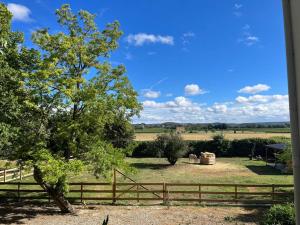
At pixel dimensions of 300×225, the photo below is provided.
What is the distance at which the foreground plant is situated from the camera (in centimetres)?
1495

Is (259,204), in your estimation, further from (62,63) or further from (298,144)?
(298,144)

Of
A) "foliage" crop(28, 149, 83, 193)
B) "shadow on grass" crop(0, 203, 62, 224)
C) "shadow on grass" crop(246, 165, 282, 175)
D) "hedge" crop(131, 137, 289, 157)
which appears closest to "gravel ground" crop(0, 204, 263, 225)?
"shadow on grass" crop(0, 203, 62, 224)

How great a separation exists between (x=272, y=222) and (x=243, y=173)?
807 inches

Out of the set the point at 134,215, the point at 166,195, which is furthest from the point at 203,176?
the point at 134,215

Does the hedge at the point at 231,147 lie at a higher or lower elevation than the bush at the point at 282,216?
higher

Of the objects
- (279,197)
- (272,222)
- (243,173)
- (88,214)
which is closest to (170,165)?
(243,173)

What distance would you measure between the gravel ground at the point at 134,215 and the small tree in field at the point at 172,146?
1811 cm

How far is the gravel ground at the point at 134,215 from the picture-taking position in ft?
50.0

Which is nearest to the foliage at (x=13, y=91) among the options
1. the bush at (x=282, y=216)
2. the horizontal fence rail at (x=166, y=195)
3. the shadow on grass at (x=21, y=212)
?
the shadow on grass at (x=21, y=212)

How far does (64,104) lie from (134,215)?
6204mm

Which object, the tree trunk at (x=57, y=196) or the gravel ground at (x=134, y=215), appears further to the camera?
the tree trunk at (x=57, y=196)

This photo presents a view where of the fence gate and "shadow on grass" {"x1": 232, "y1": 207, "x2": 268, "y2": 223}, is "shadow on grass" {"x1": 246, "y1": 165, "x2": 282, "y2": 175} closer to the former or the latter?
"shadow on grass" {"x1": 232, "y1": 207, "x2": 268, "y2": 223}

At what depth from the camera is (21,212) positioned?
1691 cm

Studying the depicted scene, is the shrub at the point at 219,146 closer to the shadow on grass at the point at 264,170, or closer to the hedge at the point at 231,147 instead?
the hedge at the point at 231,147
